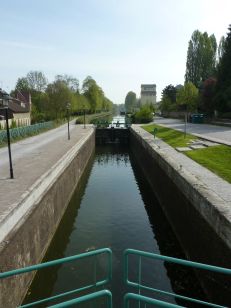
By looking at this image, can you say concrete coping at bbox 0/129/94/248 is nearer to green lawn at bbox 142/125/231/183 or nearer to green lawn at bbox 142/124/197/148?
green lawn at bbox 142/125/231/183

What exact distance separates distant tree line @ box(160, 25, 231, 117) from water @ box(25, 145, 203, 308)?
2202cm

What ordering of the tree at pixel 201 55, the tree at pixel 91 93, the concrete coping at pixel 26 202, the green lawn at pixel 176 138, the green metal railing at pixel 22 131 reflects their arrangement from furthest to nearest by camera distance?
the tree at pixel 91 93, the tree at pixel 201 55, the green metal railing at pixel 22 131, the green lawn at pixel 176 138, the concrete coping at pixel 26 202

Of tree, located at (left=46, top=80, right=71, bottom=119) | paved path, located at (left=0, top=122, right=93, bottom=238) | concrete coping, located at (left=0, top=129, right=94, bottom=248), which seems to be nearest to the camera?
concrete coping, located at (left=0, top=129, right=94, bottom=248)

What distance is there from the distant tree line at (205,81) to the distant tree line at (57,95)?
1636 cm

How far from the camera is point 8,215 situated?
830cm

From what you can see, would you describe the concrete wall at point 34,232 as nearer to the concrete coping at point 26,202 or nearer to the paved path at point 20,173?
the concrete coping at point 26,202

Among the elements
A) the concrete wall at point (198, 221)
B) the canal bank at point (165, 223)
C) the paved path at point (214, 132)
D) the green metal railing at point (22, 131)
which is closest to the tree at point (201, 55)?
the paved path at point (214, 132)

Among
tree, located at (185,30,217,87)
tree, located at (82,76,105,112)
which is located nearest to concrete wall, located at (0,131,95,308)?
tree, located at (185,30,217,87)

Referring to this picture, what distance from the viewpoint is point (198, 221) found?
9.66 metres

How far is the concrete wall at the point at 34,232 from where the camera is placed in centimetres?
740

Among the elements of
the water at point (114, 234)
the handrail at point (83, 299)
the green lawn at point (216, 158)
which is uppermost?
the handrail at point (83, 299)

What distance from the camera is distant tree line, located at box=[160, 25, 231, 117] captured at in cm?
4009

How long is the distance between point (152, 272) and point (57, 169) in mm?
6981

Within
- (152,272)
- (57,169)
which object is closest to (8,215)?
(152,272)
